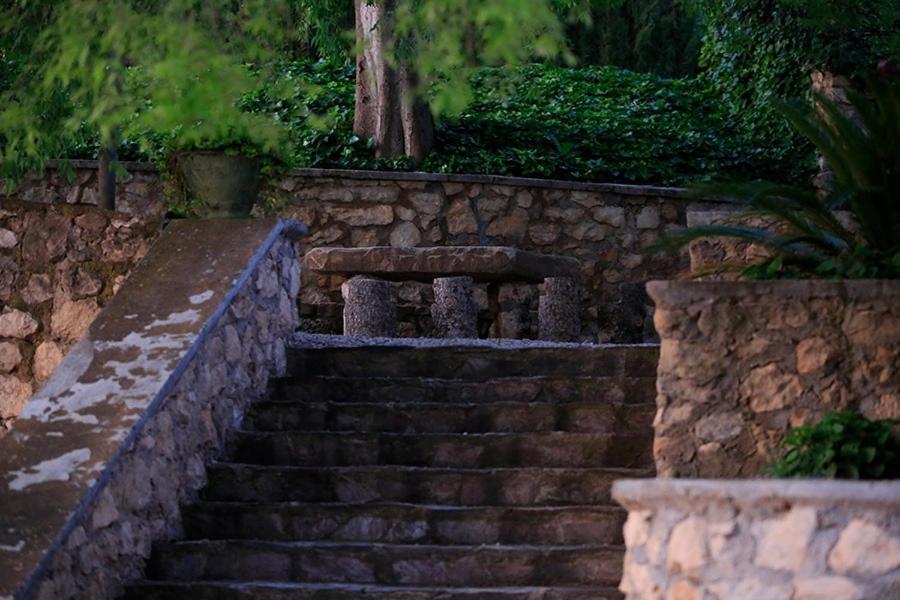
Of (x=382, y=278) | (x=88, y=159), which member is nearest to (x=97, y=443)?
(x=382, y=278)

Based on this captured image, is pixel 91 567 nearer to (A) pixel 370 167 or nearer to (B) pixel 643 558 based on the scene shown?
(B) pixel 643 558

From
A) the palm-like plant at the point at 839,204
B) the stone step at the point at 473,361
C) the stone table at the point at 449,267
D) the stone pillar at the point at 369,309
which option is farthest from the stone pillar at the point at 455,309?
the palm-like plant at the point at 839,204

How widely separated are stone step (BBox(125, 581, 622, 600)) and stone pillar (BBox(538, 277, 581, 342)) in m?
4.89

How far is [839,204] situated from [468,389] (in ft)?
6.50

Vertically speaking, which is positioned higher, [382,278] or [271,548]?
[382,278]

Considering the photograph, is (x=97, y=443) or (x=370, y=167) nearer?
(x=97, y=443)

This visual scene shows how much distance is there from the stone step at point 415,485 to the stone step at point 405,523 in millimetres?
189

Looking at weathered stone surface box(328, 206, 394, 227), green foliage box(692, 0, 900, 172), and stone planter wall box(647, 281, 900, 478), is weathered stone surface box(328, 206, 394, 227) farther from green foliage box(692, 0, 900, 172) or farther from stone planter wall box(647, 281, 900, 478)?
stone planter wall box(647, 281, 900, 478)

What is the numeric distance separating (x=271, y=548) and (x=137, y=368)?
983mm

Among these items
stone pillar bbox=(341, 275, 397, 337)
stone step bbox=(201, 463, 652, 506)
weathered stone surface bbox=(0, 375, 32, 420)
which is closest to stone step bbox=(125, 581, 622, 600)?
stone step bbox=(201, 463, 652, 506)

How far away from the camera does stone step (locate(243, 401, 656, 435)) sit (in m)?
7.76

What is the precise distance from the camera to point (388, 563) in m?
6.83

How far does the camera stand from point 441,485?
7.34 meters

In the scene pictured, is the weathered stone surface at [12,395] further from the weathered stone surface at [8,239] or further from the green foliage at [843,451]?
the green foliage at [843,451]
